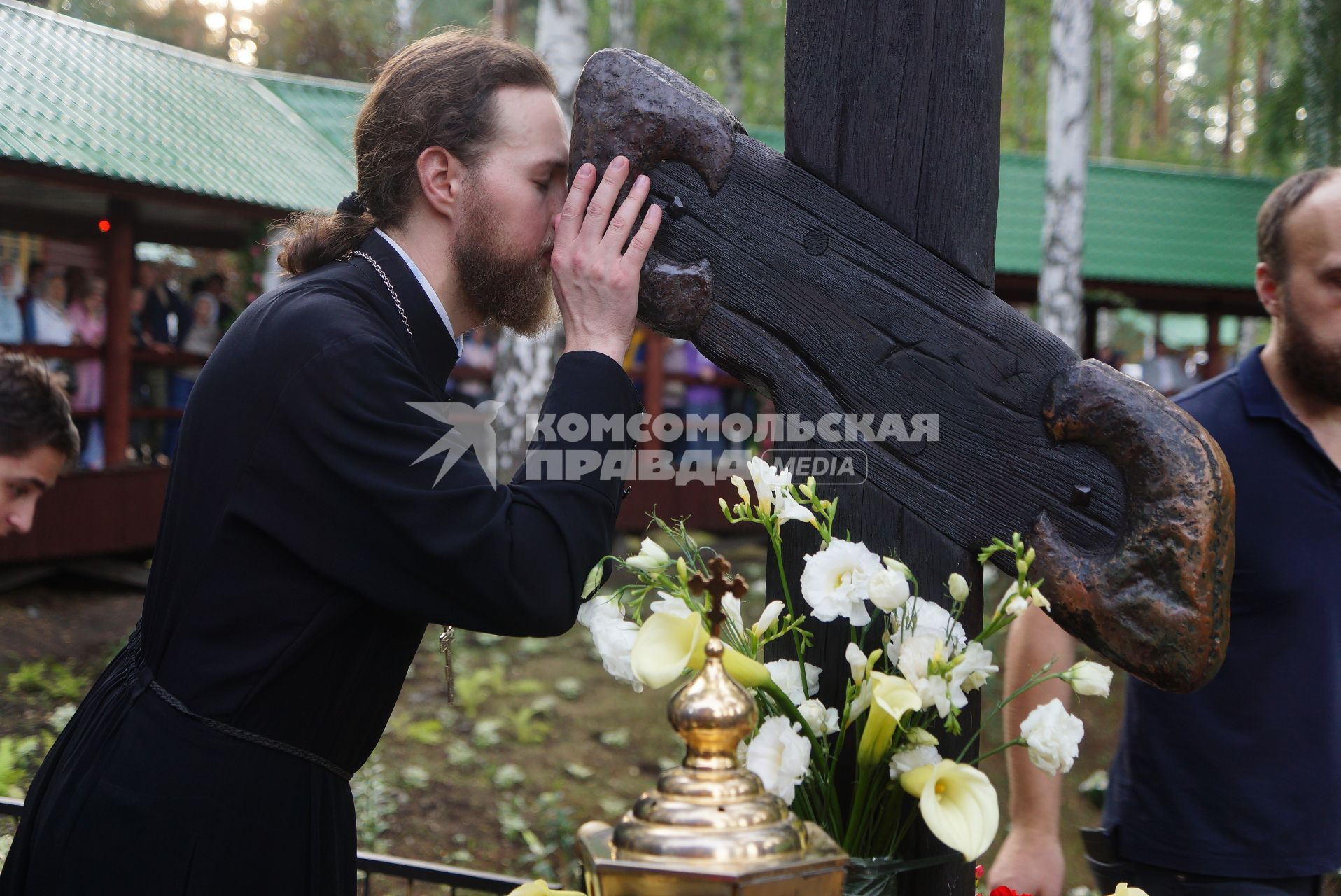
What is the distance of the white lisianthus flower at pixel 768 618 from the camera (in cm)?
144

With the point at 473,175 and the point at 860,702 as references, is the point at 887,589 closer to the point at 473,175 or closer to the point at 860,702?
the point at 860,702

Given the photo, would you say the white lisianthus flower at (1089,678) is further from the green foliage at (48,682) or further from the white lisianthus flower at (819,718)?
the green foliage at (48,682)

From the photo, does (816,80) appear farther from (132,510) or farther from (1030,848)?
(132,510)

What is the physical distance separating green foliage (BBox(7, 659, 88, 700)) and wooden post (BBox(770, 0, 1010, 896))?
7.03 meters

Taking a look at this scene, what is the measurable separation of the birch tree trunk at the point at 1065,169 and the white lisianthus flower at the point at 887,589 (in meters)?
9.95

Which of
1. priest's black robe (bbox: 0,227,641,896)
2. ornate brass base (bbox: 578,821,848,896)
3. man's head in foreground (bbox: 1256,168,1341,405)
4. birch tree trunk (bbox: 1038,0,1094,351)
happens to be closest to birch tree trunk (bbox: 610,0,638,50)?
birch tree trunk (bbox: 1038,0,1094,351)

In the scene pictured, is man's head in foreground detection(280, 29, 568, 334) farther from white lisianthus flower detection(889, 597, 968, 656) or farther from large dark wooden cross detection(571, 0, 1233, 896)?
white lisianthus flower detection(889, 597, 968, 656)

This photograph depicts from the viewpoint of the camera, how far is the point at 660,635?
1.33 m

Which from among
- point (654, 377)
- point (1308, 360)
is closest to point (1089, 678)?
point (1308, 360)

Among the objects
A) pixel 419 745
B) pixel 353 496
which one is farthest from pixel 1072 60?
pixel 353 496

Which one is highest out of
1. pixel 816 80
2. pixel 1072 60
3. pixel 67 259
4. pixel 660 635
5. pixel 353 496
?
pixel 1072 60

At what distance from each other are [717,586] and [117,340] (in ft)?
34.4

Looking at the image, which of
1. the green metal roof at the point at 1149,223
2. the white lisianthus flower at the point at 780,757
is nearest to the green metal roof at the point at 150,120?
the green metal roof at the point at 1149,223

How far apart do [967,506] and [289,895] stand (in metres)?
1.15
